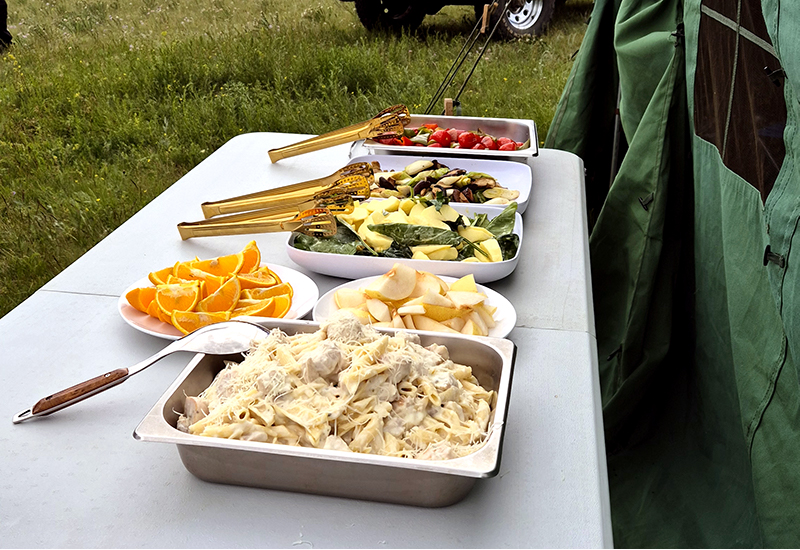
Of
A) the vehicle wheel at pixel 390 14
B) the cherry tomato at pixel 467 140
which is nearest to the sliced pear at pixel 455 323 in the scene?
the cherry tomato at pixel 467 140

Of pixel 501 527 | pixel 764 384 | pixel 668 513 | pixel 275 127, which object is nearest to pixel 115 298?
pixel 501 527

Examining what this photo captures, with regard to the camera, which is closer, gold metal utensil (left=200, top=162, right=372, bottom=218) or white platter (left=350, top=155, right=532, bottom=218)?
gold metal utensil (left=200, top=162, right=372, bottom=218)

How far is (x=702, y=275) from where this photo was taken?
61.7 inches

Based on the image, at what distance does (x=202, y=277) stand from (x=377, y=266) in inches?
10.9

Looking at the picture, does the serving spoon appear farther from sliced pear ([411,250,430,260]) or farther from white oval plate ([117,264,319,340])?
sliced pear ([411,250,430,260])

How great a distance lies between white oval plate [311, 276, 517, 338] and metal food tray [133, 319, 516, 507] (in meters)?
0.22

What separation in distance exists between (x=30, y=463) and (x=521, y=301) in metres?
0.72

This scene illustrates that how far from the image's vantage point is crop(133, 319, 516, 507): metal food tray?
643 mm

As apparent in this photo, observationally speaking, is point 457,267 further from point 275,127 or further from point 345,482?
point 275,127

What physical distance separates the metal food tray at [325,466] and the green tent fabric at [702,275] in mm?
588

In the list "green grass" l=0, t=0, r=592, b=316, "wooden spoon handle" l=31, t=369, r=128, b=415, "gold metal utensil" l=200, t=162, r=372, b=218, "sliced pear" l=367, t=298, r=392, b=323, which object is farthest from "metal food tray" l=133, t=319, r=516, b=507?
"green grass" l=0, t=0, r=592, b=316

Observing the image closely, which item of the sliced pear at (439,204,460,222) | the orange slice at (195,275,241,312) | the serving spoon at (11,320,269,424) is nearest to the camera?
the serving spoon at (11,320,269,424)

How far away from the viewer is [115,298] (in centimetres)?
116

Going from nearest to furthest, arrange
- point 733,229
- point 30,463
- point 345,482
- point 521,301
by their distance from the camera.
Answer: point 345,482, point 30,463, point 521,301, point 733,229
